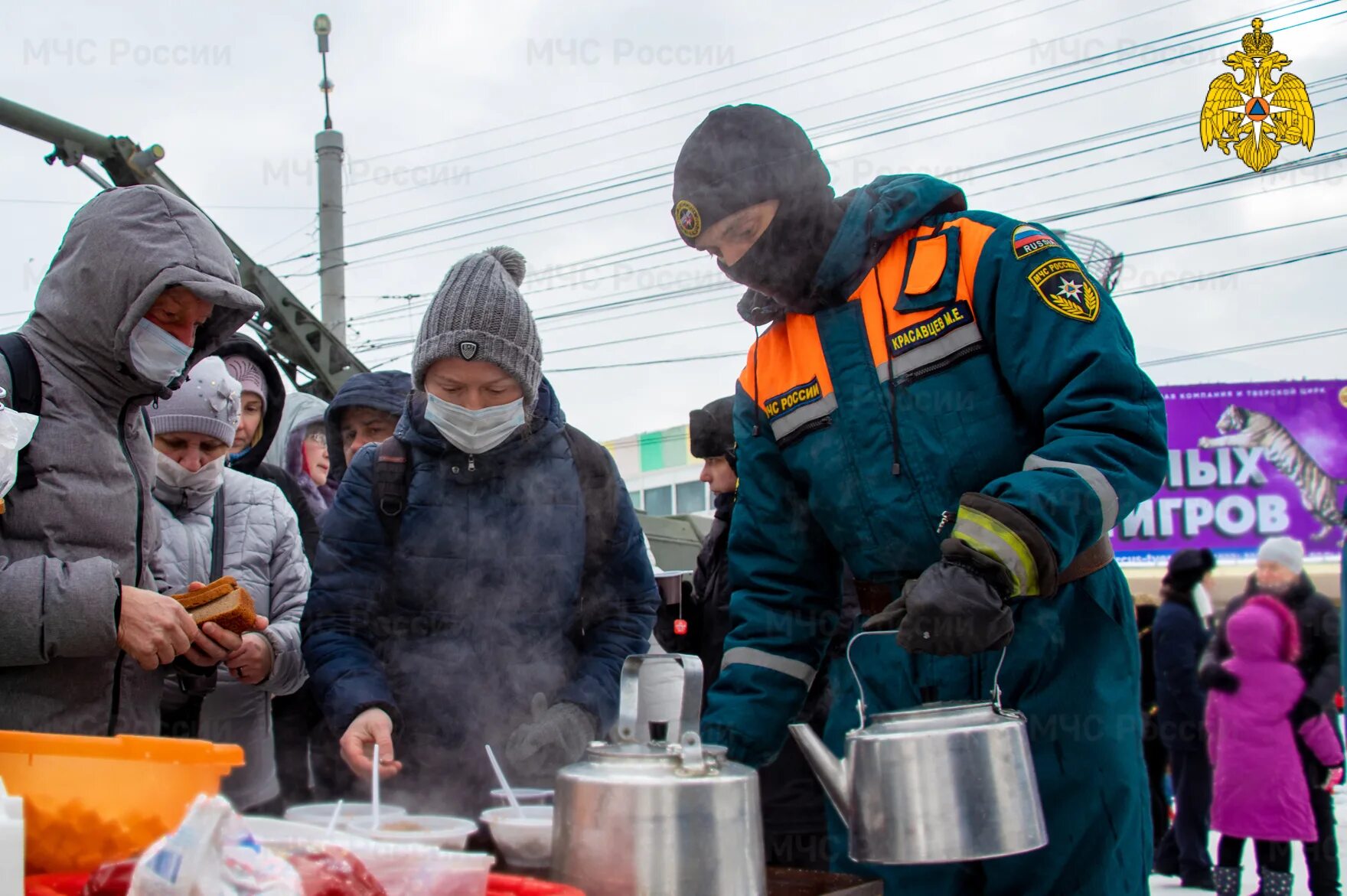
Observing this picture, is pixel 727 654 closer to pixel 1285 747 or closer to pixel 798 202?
pixel 798 202

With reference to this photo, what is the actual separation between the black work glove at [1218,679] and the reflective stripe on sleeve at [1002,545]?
5109 mm

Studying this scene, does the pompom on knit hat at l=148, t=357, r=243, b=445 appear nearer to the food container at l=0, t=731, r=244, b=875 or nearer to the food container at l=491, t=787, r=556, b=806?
the food container at l=491, t=787, r=556, b=806

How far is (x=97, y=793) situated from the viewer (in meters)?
1.24

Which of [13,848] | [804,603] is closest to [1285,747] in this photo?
[804,603]

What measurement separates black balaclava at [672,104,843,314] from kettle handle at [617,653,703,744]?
795mm

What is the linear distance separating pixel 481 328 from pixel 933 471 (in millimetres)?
1214

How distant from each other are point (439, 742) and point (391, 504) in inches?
21.3

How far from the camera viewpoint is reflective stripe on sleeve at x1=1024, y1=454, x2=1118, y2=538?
1.65 m

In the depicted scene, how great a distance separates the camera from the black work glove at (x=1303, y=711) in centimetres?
582

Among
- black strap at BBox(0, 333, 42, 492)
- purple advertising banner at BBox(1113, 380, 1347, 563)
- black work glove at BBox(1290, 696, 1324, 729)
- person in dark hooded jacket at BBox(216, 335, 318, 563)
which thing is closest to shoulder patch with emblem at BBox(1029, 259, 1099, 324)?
black strap at BBox(0, 333, 42, 492)

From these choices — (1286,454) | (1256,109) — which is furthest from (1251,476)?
(1256,109)

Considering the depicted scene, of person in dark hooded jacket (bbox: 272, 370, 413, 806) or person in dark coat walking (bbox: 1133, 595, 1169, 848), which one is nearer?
person in dark hooded jacket (bbox: 272, 370, 413, 806)

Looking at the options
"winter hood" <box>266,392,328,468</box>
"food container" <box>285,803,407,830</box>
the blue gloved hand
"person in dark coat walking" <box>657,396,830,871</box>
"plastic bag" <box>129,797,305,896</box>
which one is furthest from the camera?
"winter hood" <box>266,392,328,468</box>

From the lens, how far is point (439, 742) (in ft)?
8.07
